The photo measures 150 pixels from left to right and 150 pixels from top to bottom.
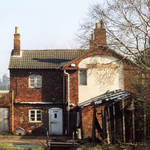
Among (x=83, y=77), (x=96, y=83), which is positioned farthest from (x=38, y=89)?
(x=96, y=83)

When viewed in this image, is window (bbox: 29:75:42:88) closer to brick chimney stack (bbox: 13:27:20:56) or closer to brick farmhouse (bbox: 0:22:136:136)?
brick farmhouse (bbox: 0:22:136:136)

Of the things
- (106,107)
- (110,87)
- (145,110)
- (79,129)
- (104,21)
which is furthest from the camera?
(110,87)

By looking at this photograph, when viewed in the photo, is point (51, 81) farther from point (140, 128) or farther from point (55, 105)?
point (140, 128)

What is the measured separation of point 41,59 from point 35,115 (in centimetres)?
521

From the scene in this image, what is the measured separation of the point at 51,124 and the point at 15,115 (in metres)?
3.33

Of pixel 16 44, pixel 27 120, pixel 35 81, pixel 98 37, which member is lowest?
pixel 27 120

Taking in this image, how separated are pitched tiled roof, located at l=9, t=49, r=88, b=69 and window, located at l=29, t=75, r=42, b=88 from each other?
0.94 m

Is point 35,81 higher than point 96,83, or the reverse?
point 35,81

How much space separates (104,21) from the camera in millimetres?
18797

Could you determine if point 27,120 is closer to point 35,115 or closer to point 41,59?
point 35,115

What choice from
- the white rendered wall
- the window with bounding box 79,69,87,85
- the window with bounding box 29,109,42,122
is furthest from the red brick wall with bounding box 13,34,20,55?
the window with bounding box 79,69,87,85

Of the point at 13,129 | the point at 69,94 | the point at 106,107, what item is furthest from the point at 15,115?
the point at 106,107

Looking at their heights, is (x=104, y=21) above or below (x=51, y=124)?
above

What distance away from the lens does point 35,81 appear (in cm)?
2522
